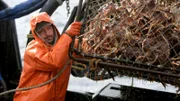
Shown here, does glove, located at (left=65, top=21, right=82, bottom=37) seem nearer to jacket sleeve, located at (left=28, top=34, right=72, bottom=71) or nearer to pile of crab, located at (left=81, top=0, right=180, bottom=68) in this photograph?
jacket sleeve, located at (left=28, top=34, right=72, bottom=71)

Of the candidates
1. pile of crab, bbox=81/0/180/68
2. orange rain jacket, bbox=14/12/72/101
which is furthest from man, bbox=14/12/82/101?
pile of crab, bbox=81/0/180/68

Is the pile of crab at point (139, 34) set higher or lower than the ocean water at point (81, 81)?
higher

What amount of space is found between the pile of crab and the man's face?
90 cm

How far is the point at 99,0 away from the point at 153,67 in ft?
2.70

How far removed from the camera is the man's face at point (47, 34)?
3562 mm

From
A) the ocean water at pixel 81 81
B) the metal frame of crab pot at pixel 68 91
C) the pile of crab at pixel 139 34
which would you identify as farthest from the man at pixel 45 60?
the ocean water at pixel 81 81

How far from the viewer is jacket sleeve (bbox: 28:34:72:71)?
315cm

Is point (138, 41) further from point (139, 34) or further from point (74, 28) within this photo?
point (74, 28)

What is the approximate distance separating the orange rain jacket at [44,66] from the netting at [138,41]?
0.54m

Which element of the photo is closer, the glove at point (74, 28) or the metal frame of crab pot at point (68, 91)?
the glove at point (74, 28)

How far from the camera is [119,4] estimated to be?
9.76 feet

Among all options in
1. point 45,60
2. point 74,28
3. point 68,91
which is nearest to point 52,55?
point 45,60

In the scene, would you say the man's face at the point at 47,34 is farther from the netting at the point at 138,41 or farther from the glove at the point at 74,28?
the netting at the point at 138,41

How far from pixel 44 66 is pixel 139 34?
1193 millimetres
